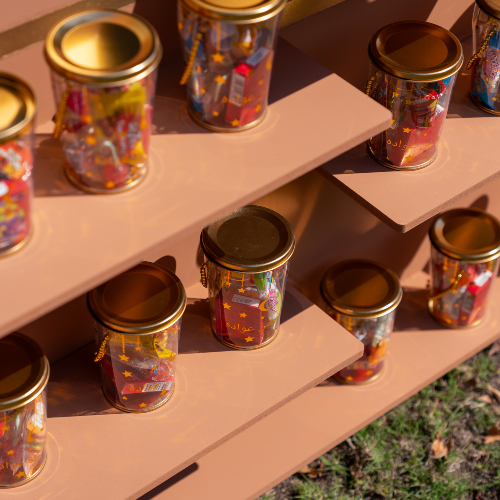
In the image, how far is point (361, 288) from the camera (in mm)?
1903

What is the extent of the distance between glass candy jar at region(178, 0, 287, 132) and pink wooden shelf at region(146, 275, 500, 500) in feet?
3.52

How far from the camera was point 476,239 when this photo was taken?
2.07 meters

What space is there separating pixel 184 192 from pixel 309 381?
0.63 metres

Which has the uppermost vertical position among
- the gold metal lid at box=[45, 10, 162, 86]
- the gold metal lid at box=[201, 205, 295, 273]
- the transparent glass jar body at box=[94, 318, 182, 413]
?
the gold metal lid at box=[45, 10, 162, 86]

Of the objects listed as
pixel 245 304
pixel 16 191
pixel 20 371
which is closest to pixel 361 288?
pixel 245 304

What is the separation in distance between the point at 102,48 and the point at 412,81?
619 mm

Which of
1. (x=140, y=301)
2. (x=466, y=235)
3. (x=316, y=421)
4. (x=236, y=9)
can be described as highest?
(x=236, y=9)

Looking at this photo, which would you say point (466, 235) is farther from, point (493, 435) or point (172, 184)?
point (172, 184)

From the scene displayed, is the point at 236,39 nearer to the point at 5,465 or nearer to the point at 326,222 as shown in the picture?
the point at 5,465

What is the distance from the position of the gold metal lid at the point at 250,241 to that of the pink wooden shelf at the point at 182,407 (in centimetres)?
26

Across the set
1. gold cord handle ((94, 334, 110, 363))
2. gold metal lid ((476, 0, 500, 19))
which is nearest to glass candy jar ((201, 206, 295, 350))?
gold cord handle ((94, 334, 110, 363))

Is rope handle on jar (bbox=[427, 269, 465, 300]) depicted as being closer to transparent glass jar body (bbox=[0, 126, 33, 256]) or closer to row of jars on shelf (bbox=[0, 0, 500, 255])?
row of jars on shelf (bbox=[0, 0, 500, 255])

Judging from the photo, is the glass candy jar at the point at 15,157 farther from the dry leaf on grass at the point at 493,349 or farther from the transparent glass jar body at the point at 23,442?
the dry leaf on grass at the point at 493,349

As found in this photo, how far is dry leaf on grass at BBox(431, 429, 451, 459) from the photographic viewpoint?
2.27 meters
